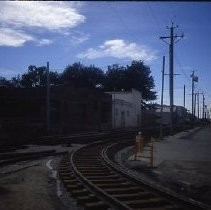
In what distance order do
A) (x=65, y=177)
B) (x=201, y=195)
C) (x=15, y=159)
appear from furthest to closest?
1. (x=15, y=159)
2. (x=65, y=177)
3. (x=201, y=195)

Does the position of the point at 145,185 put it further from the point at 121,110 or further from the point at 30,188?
the point at 121,110

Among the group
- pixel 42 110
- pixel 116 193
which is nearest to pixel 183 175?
pixel 116 193

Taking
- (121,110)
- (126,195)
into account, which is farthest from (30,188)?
(121,110)

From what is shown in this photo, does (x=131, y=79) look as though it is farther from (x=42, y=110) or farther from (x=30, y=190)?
(x=30, y=190)

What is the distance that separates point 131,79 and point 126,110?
41.4 m

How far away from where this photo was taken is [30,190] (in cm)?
1205

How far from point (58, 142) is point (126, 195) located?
22.9m

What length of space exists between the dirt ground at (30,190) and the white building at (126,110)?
6135 centimetres

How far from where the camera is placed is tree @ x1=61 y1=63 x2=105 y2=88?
119938mm

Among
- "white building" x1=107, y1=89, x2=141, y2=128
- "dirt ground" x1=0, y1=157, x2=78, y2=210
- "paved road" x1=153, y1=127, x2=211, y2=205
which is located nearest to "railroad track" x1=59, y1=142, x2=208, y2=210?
"dirt ground" x1=0, y1=157, x2=78, y2=210

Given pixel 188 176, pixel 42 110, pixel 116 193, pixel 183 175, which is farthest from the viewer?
pixel 42 110

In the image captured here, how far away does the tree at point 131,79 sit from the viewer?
126m

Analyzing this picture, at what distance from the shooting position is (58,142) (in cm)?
3334

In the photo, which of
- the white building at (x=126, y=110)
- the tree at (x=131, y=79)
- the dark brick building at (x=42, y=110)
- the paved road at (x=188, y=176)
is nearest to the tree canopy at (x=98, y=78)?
the tree at (x=131, y=79)
